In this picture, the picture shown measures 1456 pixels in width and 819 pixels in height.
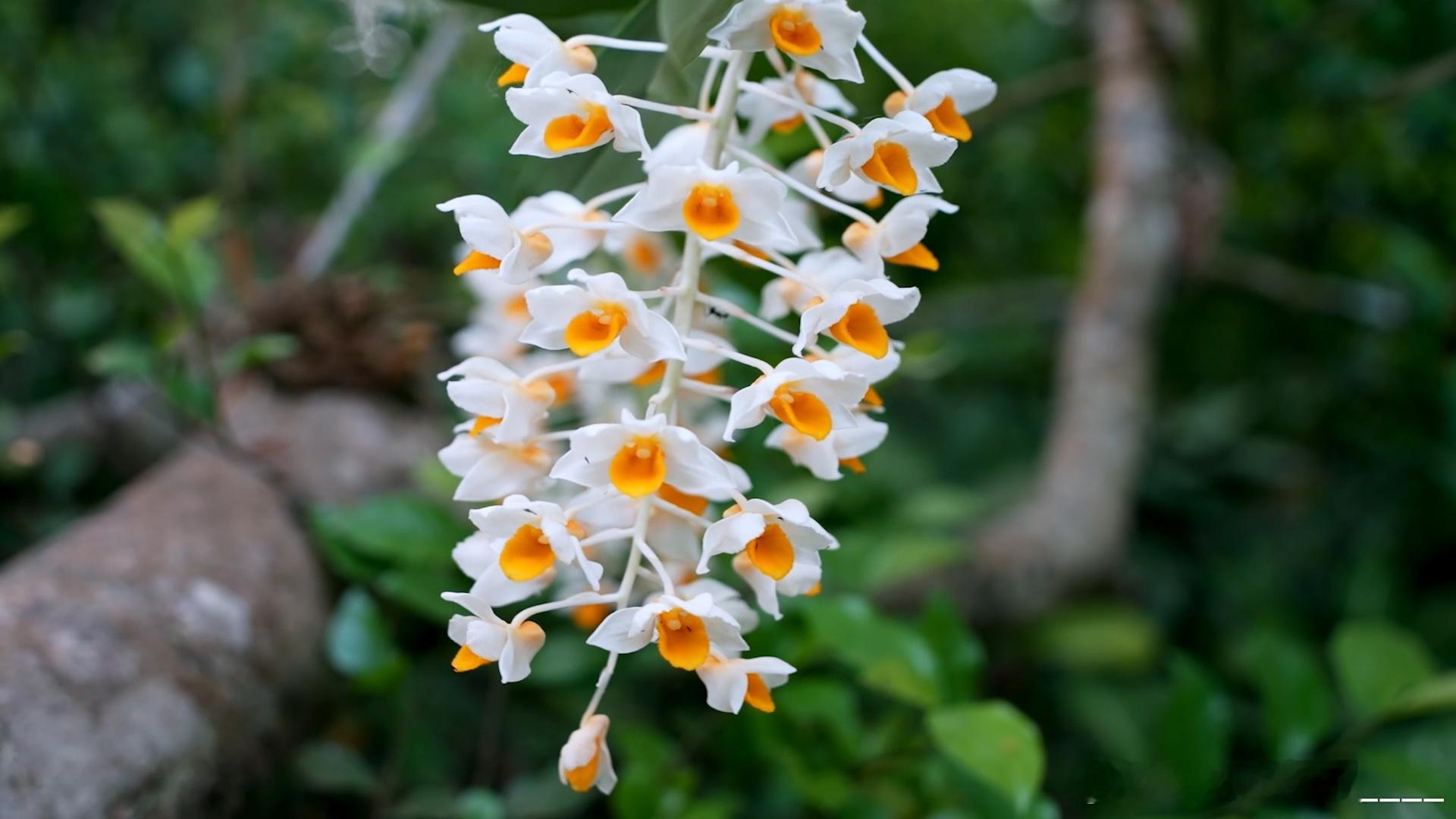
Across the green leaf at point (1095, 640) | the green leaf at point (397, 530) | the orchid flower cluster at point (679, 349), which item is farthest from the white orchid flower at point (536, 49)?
the green leaf at point (1095, 640)

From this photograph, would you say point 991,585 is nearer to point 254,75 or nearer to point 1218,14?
point 1218,14

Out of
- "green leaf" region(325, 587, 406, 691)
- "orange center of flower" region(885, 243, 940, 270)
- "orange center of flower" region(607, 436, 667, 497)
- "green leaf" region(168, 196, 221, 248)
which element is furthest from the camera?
"green leaf" region(168, 196, 221, 248)

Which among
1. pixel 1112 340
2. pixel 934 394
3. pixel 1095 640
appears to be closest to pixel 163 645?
pixel 1095 640

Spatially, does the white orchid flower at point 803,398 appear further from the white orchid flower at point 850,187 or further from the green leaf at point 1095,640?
the green leaf at point 1095,640

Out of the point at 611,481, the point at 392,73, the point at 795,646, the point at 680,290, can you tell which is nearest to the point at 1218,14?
the point at 795,646

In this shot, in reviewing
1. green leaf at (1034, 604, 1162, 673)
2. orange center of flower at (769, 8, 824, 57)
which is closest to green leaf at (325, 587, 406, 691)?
orange center of flower at (769, 8, 824, 57)

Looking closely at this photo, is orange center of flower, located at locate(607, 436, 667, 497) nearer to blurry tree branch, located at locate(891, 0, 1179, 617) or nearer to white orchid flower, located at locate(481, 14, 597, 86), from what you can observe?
white orchid flower, located at locate(481, 14, 597, 86)
